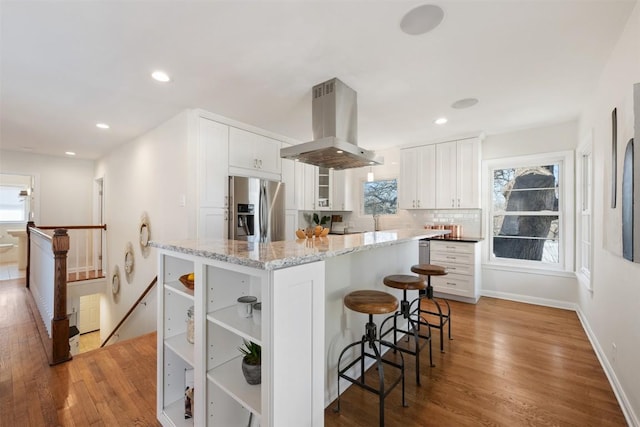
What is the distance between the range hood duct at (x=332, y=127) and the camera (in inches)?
98.3

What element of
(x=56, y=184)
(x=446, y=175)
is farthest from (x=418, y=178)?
(x=56, y=184)

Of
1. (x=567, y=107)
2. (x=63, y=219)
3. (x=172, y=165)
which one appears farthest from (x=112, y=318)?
(x=567, y=107)

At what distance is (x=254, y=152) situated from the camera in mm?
3922

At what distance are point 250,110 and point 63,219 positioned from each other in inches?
216

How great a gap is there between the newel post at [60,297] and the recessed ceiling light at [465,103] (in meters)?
4.07

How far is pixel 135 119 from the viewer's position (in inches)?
139

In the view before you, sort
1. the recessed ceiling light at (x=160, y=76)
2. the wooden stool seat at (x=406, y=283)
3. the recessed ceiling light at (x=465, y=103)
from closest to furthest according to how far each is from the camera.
Result: the wooden stool seat at (x=406, y=283) < the recessed ceiling light at (x=160, y=76) < the recessed ceiling light at (x=465, y=103)

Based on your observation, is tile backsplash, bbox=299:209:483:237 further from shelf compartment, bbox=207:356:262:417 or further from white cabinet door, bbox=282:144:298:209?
shelf compartment, bbox=207:356:262:417

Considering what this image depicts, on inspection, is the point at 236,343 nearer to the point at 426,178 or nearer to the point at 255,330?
the point at 255,330

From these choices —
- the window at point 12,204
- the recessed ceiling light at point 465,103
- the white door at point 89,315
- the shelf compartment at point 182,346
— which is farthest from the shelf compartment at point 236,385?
the window at point 12,204

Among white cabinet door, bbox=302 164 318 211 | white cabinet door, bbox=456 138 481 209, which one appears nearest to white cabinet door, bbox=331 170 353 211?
white cabinet door, bbox=302 164 318 211

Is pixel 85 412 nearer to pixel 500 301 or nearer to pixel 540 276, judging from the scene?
pixel 500 301

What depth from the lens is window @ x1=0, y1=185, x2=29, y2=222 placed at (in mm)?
6840

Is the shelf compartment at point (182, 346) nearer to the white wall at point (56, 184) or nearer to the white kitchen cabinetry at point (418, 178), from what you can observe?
the white kitchen cabinetry at point (418, 178)
